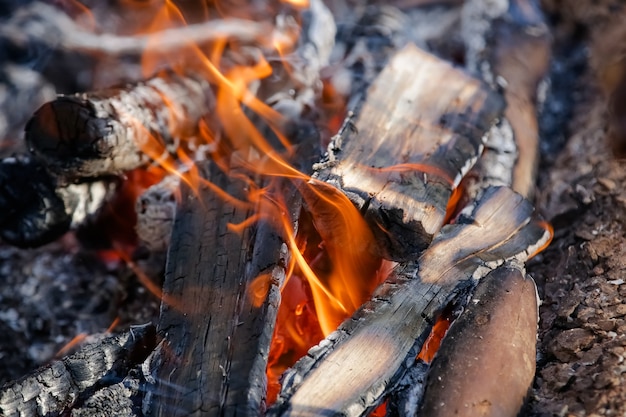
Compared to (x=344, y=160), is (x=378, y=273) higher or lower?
lower

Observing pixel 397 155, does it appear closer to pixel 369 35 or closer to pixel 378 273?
pixel 378 273

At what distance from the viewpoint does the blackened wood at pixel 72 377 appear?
5.21 feet

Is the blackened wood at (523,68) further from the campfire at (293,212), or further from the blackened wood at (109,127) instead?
the blackened wood at (109,127)

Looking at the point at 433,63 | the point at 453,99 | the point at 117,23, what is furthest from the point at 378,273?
the point at 117,23

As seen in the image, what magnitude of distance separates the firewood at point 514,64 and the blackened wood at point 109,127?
1.24 meters

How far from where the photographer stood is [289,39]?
9.37 feet

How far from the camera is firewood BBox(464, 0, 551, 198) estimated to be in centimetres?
240

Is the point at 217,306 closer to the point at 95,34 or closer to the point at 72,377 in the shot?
the point at 72,377

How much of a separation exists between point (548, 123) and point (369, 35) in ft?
3.31

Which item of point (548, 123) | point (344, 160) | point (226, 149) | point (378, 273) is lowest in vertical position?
point (548, 123)

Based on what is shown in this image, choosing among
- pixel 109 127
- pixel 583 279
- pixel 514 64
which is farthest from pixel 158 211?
pixel 514 64

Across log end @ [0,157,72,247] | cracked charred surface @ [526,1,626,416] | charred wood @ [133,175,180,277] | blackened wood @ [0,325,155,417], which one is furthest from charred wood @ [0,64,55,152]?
cracked charred surface @ [526,1,626,416]

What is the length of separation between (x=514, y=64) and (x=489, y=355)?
172 cm

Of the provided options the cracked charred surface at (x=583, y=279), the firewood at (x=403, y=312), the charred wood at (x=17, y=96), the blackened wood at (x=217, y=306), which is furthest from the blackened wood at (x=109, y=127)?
the cracked charred surface at (x=583, y=279)
